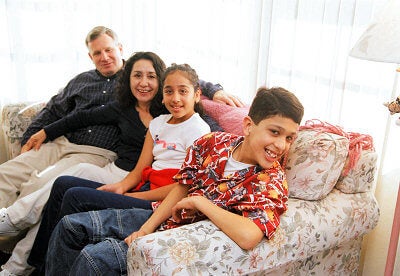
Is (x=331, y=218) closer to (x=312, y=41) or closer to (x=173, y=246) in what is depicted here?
(x=173, y=246)

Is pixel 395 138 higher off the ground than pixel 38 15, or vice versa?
pixel 38 15

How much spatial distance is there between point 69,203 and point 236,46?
1.37 m

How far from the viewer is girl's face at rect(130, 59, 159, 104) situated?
2.10m

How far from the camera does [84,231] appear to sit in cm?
156

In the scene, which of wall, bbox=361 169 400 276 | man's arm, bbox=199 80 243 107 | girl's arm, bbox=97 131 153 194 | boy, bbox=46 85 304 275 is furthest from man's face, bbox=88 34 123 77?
wall, bbox=361 169 400 276

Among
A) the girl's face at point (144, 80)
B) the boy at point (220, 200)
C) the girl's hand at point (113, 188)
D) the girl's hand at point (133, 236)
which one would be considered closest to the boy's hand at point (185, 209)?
the boy at point (220, 200)

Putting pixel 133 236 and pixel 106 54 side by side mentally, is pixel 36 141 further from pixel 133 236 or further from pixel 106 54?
pixel 133 236

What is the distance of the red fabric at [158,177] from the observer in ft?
6.12

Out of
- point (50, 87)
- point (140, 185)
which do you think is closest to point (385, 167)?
point (140, 185)

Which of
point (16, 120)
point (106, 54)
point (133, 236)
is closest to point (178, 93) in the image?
point (133, 236)

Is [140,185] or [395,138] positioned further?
[140,185]

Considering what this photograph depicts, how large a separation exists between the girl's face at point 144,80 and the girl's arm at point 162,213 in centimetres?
63

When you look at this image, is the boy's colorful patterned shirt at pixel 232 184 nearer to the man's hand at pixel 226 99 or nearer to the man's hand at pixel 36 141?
the man's hand at pixel 226 99

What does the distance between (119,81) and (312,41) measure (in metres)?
0.94
